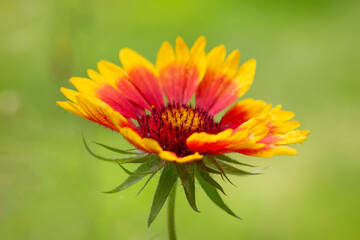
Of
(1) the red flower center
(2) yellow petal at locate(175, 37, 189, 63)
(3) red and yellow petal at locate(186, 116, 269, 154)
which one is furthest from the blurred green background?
(2) yellow petal at locate(175, 37, 189, 63)

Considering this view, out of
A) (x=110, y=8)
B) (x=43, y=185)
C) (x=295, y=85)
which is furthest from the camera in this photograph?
(x=110, y=8)

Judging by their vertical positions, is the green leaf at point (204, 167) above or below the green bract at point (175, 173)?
above

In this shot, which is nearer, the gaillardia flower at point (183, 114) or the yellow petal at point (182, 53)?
the gaillardia flower at point (183, 114)

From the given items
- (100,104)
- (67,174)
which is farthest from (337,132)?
(100,104)

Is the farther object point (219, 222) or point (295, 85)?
point (295, 85)

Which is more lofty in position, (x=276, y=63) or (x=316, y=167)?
(x=276, y=63)

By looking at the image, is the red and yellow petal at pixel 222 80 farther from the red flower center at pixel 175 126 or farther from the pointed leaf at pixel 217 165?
the pointed leaf at pixel 217 165

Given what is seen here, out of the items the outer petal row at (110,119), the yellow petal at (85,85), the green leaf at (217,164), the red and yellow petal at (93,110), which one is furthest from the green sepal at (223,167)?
the yellow petal at (85,85)

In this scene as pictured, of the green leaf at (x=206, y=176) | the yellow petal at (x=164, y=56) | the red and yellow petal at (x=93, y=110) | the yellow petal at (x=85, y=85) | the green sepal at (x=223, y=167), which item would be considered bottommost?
the green leaf at (x=206, y=176)

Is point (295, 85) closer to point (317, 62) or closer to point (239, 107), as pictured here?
point (317, 62)
